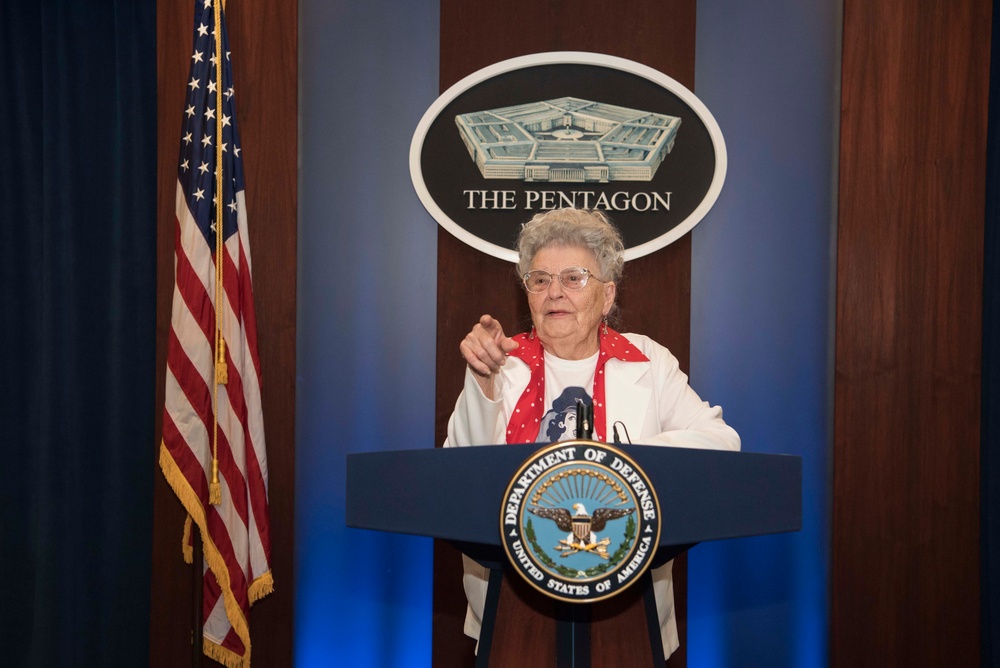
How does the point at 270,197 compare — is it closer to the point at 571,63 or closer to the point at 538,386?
the point at 571,63

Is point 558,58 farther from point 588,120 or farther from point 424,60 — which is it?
point 424,60

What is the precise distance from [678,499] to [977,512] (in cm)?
192

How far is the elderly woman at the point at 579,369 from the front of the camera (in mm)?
1990

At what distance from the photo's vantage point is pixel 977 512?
2555mm

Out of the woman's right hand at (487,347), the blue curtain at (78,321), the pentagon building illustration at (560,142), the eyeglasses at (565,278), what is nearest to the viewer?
the woman's right hand at (487,347)

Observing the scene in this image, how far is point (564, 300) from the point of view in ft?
6.53

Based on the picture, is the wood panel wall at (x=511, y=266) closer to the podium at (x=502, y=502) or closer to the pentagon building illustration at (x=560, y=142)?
the pentagon building illustration at (x=560, y=142)

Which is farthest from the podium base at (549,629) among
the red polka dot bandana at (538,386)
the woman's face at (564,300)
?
the woman's face at (564,300)

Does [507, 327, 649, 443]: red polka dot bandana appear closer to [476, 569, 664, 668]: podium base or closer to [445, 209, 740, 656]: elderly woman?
[445, 209, 740, 656]: elderly woman

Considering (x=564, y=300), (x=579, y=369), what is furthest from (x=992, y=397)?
(x=564, y=300)

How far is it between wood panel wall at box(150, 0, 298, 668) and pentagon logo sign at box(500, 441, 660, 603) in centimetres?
172

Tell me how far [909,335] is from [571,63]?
1.37 metres

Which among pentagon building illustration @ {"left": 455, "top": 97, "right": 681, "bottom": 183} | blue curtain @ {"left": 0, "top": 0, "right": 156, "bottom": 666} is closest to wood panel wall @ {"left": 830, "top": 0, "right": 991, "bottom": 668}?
pentagon building illustration @ {"left": 455, "top": 97, "right": 681, "bottom": 183}

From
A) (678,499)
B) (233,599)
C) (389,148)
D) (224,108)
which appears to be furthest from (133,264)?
(678,499)
